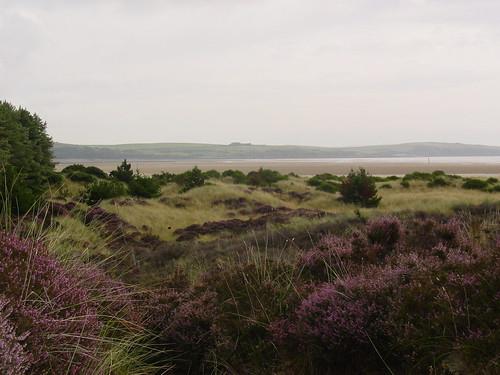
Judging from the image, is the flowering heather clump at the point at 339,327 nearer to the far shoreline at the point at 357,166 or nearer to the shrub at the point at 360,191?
the shrub at the point at 360,191

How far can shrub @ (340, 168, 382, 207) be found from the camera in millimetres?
26495

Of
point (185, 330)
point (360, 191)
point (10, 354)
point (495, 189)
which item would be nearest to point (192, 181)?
point (360, 191)

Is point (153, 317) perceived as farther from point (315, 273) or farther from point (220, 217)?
point (220, 217)

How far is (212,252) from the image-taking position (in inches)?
469

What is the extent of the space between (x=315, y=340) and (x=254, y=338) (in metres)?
0.95

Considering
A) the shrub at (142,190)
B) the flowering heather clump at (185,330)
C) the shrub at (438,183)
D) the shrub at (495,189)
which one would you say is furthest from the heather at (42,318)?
the shrub at (438,183)

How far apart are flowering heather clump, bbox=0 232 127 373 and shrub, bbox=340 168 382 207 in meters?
23.2

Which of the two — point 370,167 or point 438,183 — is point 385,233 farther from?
point 370,167

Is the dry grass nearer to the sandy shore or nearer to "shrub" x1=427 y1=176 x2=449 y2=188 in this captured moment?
"shrub" x1=427 y1=176 x2=449 y2=188

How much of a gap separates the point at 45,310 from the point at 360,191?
25033mm

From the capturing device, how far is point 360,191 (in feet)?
90.1

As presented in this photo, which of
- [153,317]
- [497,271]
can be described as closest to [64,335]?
[153,317]

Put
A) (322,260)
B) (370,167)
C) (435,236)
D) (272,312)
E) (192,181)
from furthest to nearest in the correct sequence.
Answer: (370,167)
(192,181)
(435,236)
(322,260)
(272,312)

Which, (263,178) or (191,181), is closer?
(191,181)
